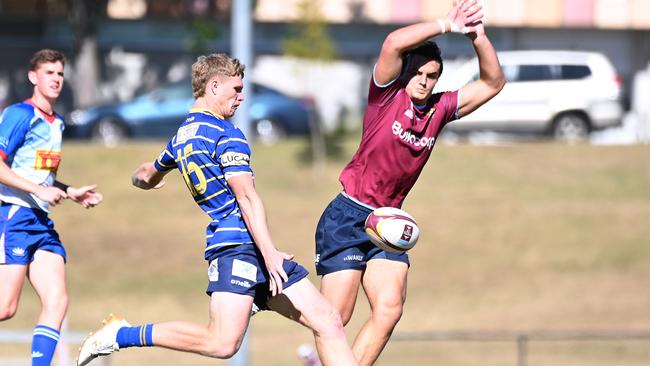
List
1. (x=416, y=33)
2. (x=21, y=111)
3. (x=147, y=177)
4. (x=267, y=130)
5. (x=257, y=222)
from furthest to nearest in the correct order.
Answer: (x=267, y=130), (x=21, y=111), (x=147, y=177), (x=416, y=33), (x=257, y=222)

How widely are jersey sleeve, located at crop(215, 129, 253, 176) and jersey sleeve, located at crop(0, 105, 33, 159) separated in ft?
6.24

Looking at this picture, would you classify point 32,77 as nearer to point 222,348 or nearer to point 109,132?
point 222,348

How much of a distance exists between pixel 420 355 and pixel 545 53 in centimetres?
1187

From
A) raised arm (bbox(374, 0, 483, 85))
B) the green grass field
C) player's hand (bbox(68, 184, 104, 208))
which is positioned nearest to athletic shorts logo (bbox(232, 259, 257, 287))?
player's hand (bbox(68, 184, 104, 208))

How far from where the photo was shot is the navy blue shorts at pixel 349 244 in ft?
28.0

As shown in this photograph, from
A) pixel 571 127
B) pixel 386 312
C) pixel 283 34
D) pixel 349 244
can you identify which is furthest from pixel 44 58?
pixel 283 34

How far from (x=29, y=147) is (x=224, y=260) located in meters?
2.04

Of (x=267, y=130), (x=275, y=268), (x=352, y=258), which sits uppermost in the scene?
(x=275, y=268)

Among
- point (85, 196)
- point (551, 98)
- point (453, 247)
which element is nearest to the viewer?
point (85, 196)

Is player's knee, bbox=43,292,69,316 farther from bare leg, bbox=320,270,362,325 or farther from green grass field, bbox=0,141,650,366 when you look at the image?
green grass field, bbox=0,141,650,366

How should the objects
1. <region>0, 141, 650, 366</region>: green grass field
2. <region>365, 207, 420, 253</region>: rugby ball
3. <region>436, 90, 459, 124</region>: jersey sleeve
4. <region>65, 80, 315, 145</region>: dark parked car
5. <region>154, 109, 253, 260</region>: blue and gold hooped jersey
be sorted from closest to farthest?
1. <region>154, 109, 253, 260</region>: blue and gold hooped jersey
2. <region>365, 207, 420, 253</region>: rugby ball
3. <region>436, 90, 459, 124</region>: jersey sleeve
4. <region>0, 141, 650, 366</region>: green grass field
5. <region>65, 80, 315, 145</region>: dark parked car

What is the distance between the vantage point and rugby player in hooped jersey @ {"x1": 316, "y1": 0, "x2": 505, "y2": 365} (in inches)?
332

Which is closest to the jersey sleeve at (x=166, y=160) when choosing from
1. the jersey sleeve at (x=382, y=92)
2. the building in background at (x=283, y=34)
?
the jersey sleeve at (x=382, y=92)

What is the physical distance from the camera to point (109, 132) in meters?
30.5
